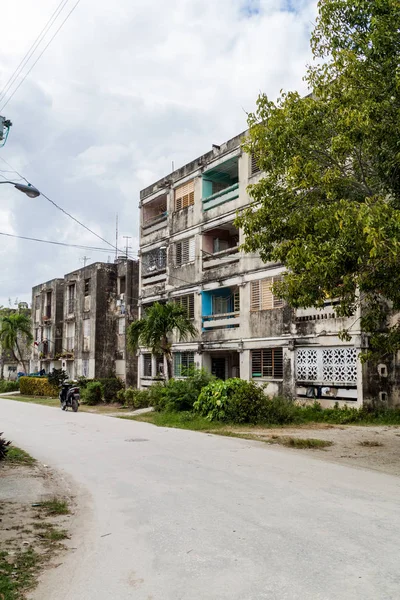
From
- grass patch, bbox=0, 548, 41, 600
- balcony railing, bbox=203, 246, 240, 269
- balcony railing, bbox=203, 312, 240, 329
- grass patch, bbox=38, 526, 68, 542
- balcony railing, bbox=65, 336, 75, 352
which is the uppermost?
balcony railing, bbox=203, 246, 240, 269

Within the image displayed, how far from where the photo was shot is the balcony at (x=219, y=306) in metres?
27.6

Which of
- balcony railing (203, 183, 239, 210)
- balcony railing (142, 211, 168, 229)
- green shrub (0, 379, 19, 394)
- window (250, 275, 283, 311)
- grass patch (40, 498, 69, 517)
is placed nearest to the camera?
grass patch (40, 498, 69, 517)

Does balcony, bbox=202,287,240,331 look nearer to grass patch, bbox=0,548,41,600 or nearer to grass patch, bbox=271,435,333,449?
grass patch, bbox=271,435,333,449

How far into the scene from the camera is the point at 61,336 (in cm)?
4978

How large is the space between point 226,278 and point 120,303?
16.0 metres

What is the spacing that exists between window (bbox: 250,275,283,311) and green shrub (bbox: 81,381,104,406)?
43.5 feet

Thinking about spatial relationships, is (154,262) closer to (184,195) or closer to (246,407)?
(184,195)

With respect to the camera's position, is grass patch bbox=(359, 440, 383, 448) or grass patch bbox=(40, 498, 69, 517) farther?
grass patch bbox=(359, 440, 383, 448)

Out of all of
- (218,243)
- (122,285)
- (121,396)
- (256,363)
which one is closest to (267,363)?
(256,363)

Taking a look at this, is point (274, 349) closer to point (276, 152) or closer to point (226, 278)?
point (226, 278)

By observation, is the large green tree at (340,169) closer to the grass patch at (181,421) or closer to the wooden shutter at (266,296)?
the grass patch at (181,421)

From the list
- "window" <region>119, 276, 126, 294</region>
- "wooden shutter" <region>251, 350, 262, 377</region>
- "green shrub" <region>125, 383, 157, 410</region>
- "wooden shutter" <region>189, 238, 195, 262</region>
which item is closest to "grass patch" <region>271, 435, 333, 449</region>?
"wooden shutter" <region>251, 350, 262, 377</region>

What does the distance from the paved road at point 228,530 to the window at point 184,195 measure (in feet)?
68.9

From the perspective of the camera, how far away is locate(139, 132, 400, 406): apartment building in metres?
20.8
